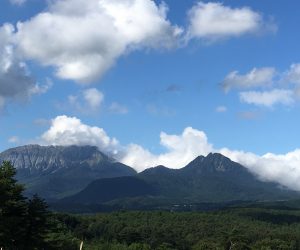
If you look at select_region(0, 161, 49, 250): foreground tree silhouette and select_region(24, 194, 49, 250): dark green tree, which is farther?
select_region(24, 194, 49, 250): dark green tree

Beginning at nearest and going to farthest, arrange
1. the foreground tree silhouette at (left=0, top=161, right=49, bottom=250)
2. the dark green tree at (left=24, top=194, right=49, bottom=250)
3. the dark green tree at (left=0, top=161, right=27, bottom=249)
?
1. the dark green tree at (left=0, top=161, right=27, bottom=249)
2. the foreground tree silhouette at (left=0, top=161, right=49, bottom=250)
3. the dark green tree at (left=24, top=194, right=49, bottom=250)

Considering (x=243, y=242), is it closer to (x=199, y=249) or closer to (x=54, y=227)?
(x=199, y=249)

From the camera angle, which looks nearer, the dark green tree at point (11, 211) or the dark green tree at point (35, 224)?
the dark green tree at point (11, 211)

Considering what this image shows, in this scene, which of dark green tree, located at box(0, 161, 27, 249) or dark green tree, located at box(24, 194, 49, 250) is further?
dark green tree, located at box(24, 194, 49, 250)

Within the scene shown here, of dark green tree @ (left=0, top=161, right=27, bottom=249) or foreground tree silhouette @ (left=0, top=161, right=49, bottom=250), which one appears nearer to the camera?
dark green tree @ (left=0, top=161, right=27, bottom=249)

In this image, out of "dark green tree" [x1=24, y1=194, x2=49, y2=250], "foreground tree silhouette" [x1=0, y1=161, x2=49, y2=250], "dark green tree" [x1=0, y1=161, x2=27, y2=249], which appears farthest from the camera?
"dark green tree" [x1=24, y1=194, x2=49, y2=250]

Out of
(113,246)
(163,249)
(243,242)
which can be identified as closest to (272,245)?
(243,242)

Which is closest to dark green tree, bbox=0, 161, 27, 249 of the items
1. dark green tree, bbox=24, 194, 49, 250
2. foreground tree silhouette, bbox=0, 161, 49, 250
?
foreground tree silhouette, bbox=0, 161, 49, 250

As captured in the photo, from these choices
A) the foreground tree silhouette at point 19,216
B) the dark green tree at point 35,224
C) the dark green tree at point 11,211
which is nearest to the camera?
the dark green tree at point 11,211

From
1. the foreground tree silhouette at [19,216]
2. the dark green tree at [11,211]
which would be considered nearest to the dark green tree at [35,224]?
the foreground tree silhouette at [19,216]

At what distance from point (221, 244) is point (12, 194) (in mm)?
134899

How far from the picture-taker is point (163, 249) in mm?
177000

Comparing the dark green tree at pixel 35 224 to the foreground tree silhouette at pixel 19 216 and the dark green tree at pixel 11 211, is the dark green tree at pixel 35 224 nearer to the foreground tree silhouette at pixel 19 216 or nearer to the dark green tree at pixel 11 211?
the foreground tree silhouette at pixel 19 216

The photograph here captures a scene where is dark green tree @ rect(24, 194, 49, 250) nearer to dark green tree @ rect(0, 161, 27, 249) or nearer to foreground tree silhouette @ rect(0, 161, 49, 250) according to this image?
foreground tree silhouette @ rect(0, 161, 49, 250)
